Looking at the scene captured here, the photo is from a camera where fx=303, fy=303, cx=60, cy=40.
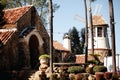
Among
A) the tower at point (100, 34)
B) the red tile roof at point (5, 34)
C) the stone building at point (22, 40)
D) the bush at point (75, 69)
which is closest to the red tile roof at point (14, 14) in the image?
the stone building at point (22, 40)

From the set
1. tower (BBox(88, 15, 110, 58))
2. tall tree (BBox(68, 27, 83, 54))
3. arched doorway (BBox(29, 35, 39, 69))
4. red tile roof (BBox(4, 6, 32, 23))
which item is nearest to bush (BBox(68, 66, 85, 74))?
arched doorway (BBox(29, 35, 39, 69))

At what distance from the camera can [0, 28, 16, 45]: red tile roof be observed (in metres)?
30.7

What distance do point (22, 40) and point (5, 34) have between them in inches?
77.0

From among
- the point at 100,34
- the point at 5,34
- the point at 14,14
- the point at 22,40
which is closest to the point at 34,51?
the point at 22,40

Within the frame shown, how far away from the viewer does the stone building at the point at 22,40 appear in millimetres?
30878

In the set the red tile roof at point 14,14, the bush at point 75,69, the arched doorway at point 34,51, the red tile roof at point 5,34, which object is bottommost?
the bush at point 75,69

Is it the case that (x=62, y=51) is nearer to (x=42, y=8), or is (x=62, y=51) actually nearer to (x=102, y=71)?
(x=42, y=8)

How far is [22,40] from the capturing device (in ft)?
107

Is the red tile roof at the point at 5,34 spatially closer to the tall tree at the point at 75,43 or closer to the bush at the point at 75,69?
the bush at the point at 75,69

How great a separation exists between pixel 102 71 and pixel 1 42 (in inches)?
412

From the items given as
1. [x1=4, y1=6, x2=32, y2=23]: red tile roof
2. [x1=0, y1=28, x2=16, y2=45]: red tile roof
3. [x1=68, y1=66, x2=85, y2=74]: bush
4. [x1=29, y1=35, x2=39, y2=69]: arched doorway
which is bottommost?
[x1=68, y1=66, x2=85, y2=74]: bush

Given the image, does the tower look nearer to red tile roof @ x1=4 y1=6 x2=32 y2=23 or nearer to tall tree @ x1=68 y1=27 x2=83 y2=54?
red tile roof @ x1=4 y1=6 x2=32 y2=23

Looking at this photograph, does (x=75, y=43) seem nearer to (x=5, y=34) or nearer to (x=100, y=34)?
(x=100, y=34)

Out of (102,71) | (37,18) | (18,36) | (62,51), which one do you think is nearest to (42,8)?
(62,51)
